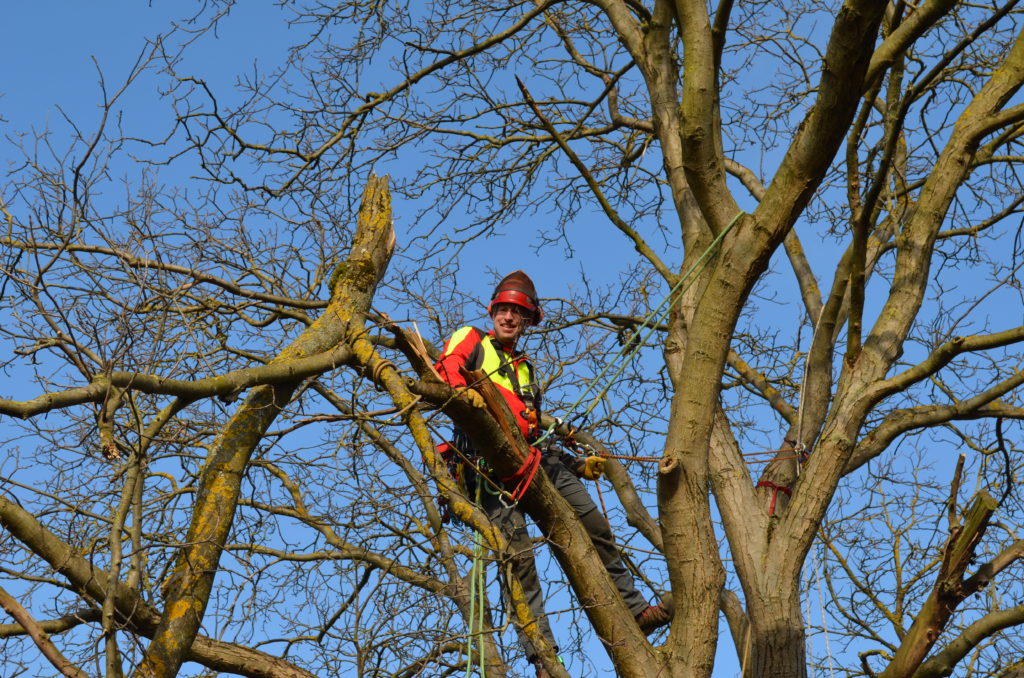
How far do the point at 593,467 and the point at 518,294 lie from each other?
3.07ft

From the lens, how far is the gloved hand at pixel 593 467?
5055 mm

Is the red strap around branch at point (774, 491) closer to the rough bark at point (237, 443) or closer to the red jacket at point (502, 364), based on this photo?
the red jacket at point (502, 364)

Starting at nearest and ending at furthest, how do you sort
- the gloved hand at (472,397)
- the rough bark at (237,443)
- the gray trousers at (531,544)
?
1. the gloved hand at (472,397)
2. the rough bark at (237,443)
3. the gray trousers at (531,544)

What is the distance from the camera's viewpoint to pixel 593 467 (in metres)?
5.07

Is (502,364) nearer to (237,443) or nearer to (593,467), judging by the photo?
(593,467)

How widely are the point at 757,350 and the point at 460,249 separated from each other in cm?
232

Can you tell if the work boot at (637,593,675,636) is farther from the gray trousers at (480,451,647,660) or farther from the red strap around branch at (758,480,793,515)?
the red strap around branch at (758,480,793,515)

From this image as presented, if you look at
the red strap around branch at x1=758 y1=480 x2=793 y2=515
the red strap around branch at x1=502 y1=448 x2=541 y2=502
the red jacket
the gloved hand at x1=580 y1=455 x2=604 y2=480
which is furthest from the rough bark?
the red strap around branch at x1=758 y1=480 x2=793 y2=515

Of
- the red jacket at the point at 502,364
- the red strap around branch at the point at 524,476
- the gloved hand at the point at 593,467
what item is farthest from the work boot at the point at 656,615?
the red strap around branch at the point at 524,476

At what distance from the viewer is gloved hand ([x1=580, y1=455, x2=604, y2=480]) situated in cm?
505

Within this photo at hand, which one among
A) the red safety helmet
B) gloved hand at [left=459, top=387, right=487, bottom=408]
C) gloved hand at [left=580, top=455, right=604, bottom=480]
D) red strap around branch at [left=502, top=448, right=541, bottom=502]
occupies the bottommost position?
red strap around branch at [left=502, top=448, right=541, bottom=502]

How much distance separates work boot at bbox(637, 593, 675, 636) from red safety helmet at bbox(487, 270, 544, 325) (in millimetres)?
1512

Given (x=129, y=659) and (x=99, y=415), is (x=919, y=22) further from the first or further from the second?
(x=129, y=659)

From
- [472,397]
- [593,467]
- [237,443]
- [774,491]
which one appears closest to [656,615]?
[593,467]
